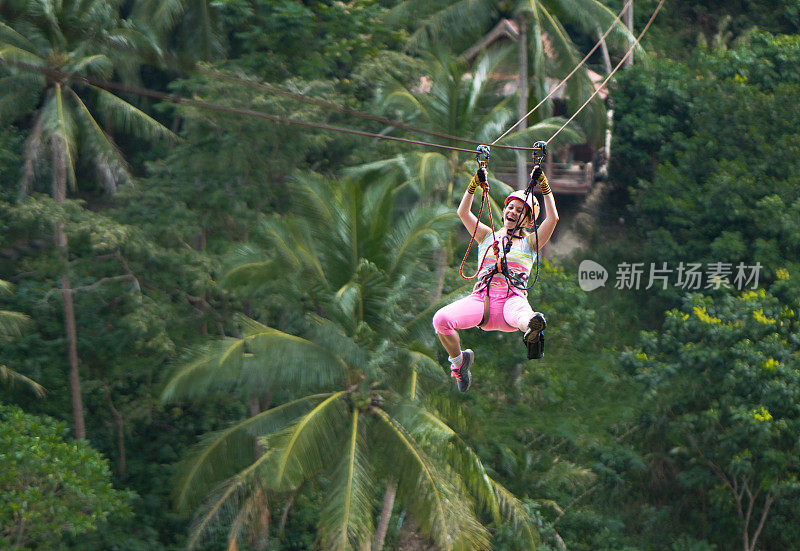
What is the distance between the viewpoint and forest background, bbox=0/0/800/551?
12984 millimetres

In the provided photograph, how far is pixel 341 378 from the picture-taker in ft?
42.7

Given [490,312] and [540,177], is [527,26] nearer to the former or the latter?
[490,312]

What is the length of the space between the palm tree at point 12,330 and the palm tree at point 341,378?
4.21 meters

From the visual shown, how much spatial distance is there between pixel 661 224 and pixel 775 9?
766 cm

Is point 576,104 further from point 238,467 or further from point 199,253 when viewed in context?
point 238,467

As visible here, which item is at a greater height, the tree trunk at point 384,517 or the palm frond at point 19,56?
the palm frond at point 19,56

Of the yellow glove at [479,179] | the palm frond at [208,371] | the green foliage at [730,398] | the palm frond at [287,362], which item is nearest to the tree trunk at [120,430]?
the palm frond at [208,371]

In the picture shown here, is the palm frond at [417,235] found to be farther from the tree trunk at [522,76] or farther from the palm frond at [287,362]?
the tree trunk at [522,76]

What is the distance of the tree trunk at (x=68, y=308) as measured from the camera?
57.1 feet

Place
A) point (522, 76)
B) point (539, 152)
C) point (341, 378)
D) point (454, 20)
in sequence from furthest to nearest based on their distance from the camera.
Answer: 1. point (522, 76)
2. point (454, 20)
3. point (341, 378)
4. point (539, 152)

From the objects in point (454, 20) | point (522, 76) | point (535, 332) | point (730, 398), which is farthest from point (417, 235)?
point (522, 76)

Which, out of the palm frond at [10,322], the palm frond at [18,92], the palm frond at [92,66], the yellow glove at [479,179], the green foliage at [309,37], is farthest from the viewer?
the green foliage at [309,37]

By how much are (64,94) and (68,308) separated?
3.87 m

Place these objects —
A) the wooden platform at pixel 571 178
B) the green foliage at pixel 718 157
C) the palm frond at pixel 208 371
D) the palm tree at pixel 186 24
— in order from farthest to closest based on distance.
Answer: the wooden platform at pixel 571 178, the palm tree at pixel 186 24, the green foliage at pixel 718 157, the palm frond at pixel 208 371
